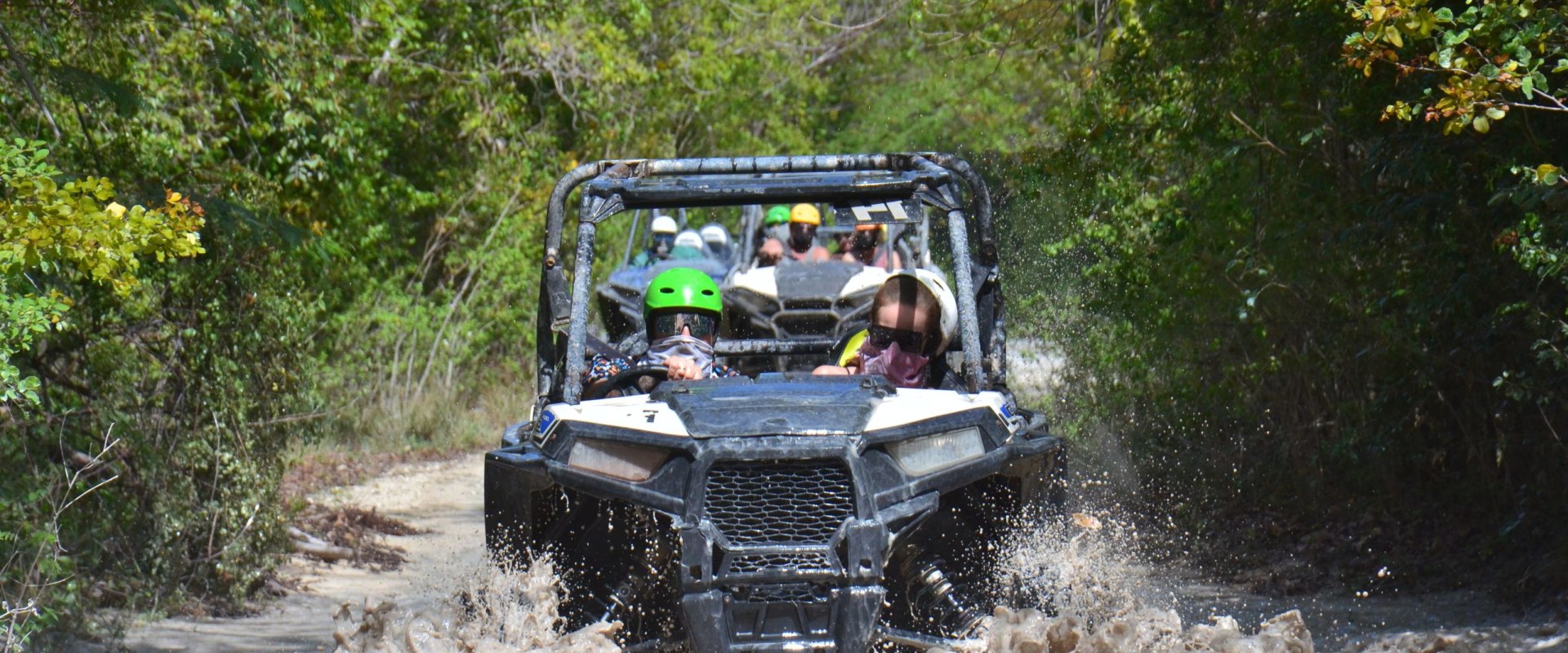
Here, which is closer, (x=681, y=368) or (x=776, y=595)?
(x=776, y=595)

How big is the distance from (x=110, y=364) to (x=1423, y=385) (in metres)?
5.94

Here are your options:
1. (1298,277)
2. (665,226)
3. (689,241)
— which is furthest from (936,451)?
(665,226)

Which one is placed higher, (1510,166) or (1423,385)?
(1510,166)

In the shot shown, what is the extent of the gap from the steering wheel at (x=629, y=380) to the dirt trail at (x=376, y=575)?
2.42ft

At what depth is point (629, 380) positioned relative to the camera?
245 inches

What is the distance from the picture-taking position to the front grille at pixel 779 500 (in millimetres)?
5043

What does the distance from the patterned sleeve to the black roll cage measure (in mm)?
136

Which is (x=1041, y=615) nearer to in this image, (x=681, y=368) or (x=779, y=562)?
(x=779, y=562)

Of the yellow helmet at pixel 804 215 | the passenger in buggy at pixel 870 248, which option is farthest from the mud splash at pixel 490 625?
the yellow helmet at pixel 804 215

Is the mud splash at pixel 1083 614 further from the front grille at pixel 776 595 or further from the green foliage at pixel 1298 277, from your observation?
the green foliage at pixel 1298 277

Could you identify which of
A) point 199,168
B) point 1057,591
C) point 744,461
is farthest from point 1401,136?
point 199,168

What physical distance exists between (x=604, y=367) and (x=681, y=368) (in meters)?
0.28

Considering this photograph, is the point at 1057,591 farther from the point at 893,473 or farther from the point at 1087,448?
the point at 1087,448

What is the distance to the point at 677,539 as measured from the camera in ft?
16.6
